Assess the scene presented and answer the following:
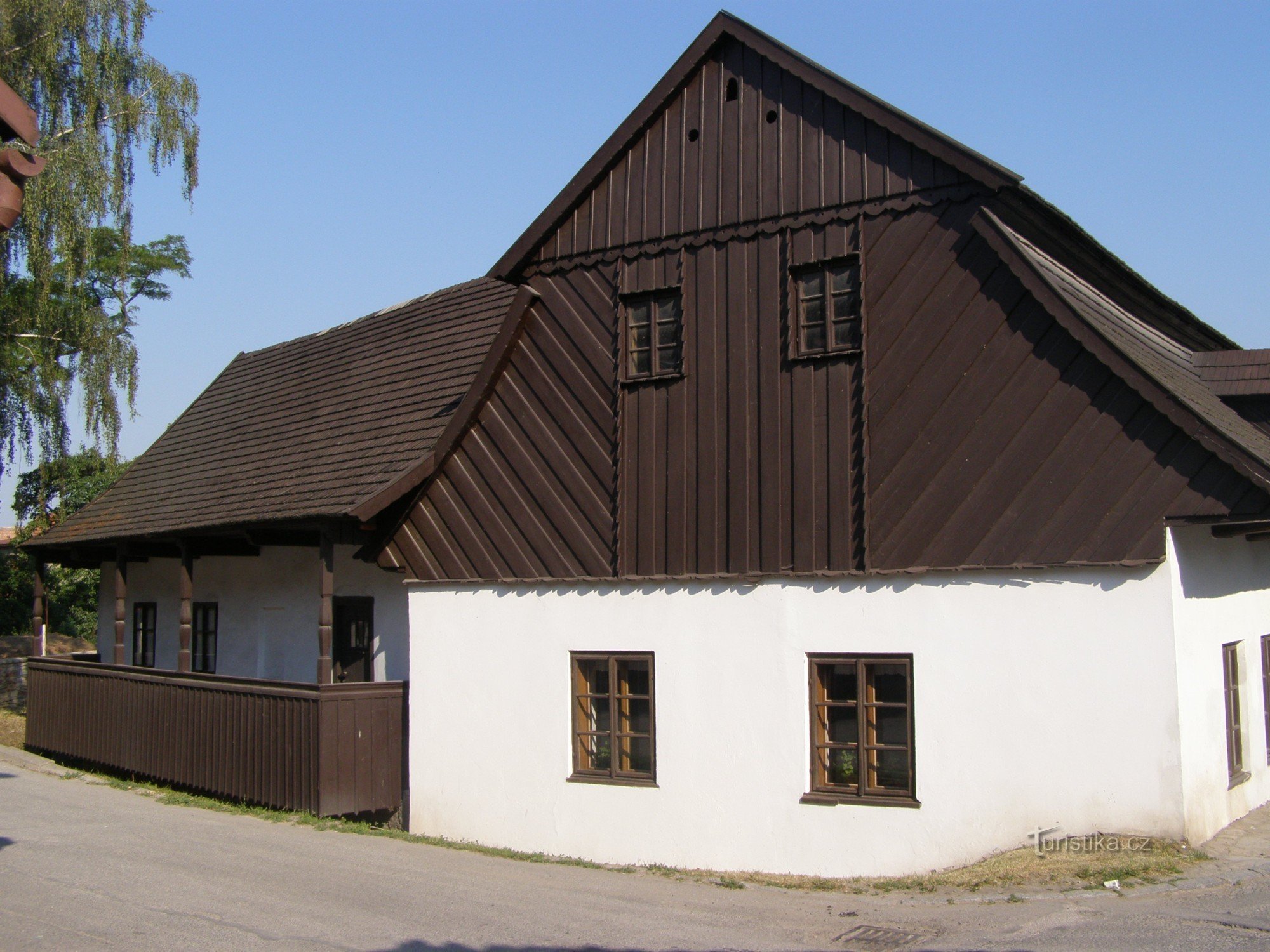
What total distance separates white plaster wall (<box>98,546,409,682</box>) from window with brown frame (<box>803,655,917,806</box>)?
17.8ft

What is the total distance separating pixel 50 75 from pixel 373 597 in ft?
45.7

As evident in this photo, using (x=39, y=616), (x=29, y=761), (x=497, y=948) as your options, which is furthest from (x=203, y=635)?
(x=497, y=948)

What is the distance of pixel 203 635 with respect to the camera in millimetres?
18516

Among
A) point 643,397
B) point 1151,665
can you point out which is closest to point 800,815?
point 1151,665

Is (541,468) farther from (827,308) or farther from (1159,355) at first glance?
(1159,355)

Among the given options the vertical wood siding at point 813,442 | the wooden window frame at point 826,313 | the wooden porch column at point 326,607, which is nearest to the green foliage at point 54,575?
the wooden porch column at point 326,607

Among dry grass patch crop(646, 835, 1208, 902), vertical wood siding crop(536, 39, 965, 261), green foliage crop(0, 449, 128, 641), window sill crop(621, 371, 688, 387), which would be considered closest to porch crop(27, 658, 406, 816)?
window sill crop(621, 371, 688, 387)

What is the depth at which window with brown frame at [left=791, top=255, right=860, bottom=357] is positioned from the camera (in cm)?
1078

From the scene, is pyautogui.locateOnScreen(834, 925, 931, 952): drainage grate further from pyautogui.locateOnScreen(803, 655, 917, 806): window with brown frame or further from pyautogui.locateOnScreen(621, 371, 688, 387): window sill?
pyautogui.locateOnScreen(621, 371, 688, 387): window sill

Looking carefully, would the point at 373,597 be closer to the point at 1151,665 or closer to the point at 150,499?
the point at 150,499

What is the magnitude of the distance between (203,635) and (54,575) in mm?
21274

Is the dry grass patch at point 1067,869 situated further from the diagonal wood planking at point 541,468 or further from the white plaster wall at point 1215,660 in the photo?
the diagonal wood planking at point 541,468

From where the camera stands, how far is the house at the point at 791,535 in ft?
30.4

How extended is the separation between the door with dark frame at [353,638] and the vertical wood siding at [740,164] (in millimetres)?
5294
